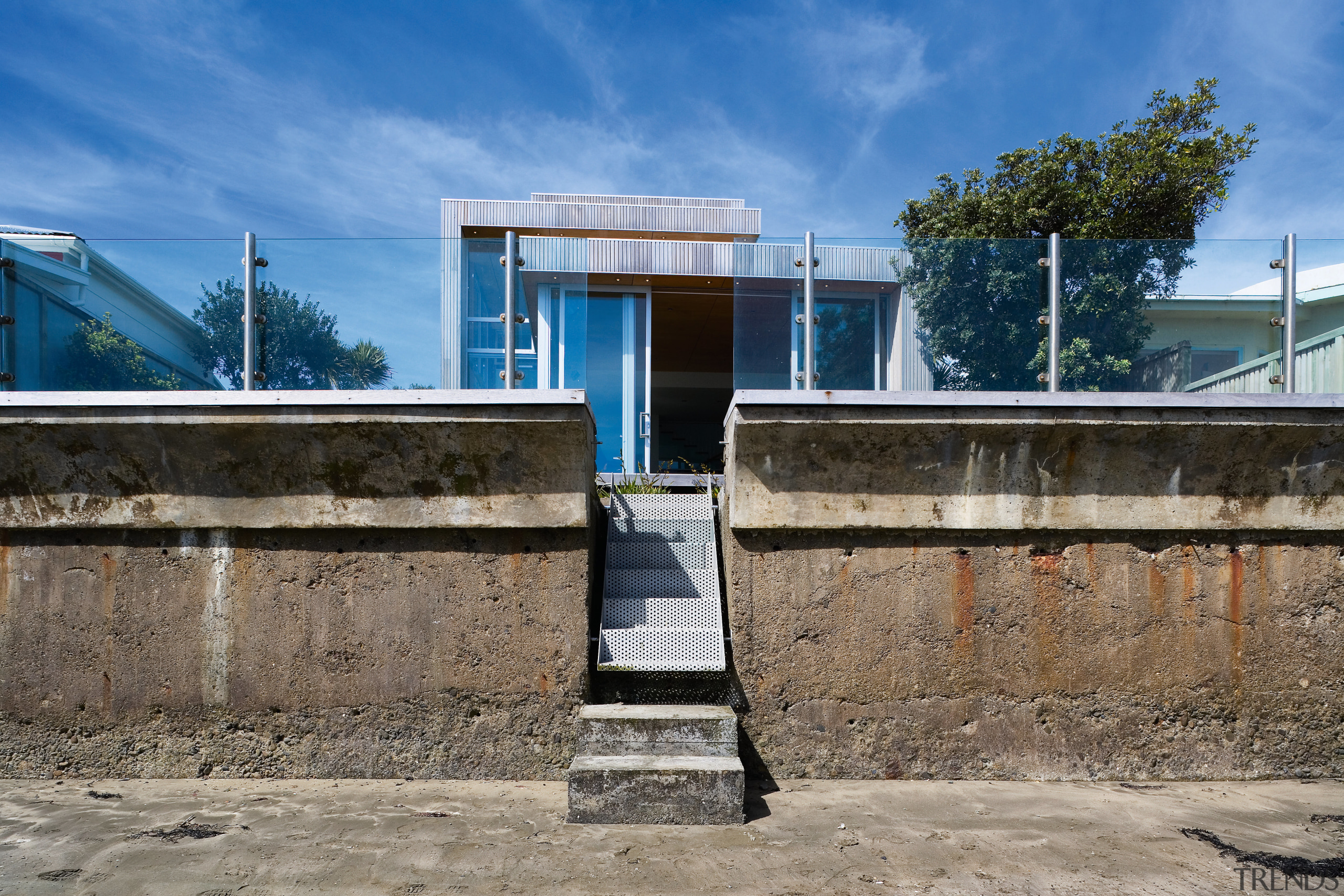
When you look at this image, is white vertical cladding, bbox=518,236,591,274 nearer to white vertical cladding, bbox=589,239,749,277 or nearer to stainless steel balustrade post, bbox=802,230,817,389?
stainless steel balustrade post, bbox=802,230,817,389

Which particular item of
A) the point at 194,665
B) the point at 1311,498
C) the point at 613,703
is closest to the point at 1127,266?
the point at 1311,498

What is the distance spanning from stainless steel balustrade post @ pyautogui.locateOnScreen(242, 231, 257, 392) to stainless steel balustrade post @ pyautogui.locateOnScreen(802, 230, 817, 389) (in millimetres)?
3485

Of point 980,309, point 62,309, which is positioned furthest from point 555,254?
point 62,309

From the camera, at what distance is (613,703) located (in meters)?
4.47

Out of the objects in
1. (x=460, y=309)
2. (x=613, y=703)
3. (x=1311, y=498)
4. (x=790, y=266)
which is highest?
(x=790, y=266)

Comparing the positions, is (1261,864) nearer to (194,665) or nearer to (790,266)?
(790,266)

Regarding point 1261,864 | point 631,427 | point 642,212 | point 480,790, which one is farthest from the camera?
point 642,212

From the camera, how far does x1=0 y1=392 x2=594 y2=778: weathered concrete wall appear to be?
445 centimetres

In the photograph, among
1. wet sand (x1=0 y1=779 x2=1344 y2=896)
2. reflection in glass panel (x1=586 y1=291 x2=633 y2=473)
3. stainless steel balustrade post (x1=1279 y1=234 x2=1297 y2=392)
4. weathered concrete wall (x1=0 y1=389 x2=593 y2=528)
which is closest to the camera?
wet sand (x1=0 y1=779 x2=1344 y2=896)

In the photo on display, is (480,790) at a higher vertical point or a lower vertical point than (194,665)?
lower

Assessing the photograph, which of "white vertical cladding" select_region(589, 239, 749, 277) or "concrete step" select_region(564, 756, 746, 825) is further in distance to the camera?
"white vertical cladding" select_region(589, 239, 749, 277)

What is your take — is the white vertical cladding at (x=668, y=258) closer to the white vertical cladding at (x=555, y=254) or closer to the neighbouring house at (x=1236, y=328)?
the white vertical cladding at (x=555, y=254)

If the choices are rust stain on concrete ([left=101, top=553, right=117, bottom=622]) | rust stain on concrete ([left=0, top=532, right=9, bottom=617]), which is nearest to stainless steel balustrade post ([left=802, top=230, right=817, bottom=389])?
rust stain on concrete ([left=101, top=553, right=117, bottom=622])

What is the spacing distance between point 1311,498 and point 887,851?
3333 millimetres
